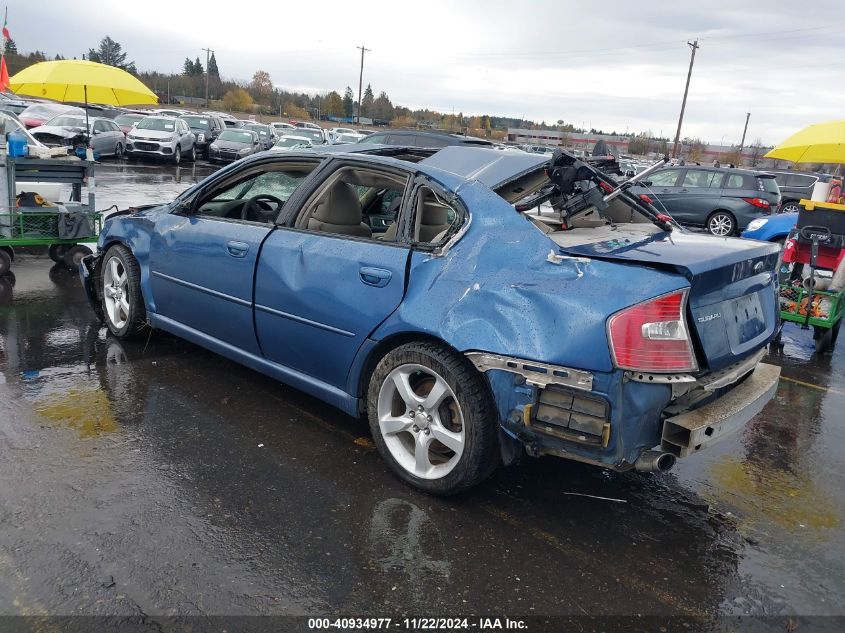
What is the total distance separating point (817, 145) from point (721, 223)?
7417 millimetres

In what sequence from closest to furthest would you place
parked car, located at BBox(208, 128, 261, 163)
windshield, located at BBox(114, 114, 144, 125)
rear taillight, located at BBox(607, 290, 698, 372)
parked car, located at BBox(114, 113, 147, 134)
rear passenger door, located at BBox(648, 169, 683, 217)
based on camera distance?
rear taillight, located at BBox(607, 290, 698, 372) < rear passenger door, located at BBox(648, 169, 683, 217) < parked car, located at BBox(208, 128, 261, 163) < parked car, located at BBox(114, 113, 147, 134) < windshield, located at BBox(114, 114, 144, 125)

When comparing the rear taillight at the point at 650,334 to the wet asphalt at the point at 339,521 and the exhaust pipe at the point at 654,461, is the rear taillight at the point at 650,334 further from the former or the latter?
the wet asphalt at the point at 339,521

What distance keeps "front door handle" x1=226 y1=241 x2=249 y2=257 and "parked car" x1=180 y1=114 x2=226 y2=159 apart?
25.6m

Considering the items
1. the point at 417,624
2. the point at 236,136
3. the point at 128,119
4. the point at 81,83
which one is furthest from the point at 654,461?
the point at 128,119

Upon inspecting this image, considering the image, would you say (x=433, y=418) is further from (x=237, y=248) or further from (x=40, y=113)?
(x=40, y=113)

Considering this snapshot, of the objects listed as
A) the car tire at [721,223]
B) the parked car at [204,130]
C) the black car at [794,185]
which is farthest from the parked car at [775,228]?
the parked car at [204,130]

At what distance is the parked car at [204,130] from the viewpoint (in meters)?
28.4

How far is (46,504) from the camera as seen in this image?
10.3 ft

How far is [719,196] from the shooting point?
52.7 feet

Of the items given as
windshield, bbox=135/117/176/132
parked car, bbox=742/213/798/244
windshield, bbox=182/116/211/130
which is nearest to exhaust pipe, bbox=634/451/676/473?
parked car, bbox=742/213/798/244

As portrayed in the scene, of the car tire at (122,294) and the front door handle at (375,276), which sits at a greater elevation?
the front door handle at (375,276)

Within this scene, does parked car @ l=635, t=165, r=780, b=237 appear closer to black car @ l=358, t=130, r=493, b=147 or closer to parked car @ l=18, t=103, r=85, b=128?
black car @ l=358, t=130, r=493, b=147

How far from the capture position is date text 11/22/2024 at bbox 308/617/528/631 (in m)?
2.54

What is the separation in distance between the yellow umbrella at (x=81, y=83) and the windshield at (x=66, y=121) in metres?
14.3
